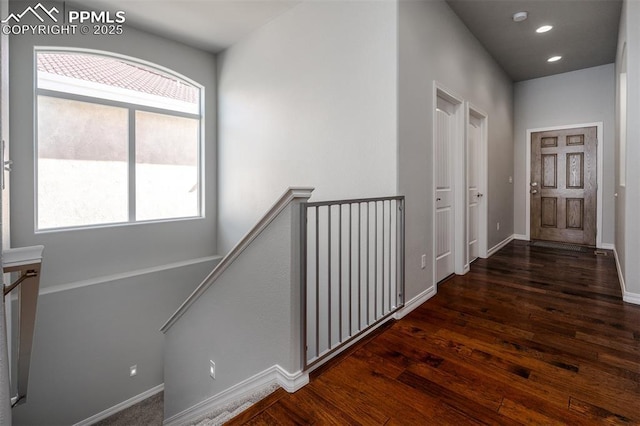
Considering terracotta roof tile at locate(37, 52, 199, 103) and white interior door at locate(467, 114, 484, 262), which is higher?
terracotta roof tile at locate(37, 52, 199, 103)

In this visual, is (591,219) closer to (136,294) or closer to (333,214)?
(333,214)

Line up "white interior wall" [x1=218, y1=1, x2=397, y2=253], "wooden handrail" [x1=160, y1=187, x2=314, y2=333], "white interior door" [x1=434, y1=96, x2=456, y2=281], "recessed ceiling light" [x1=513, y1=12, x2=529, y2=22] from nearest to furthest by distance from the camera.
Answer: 1. "wooden handrail" [x1=160, y1=187, x2=314, y2=333]
2. "white interior wall" [x1=218, y1=1, x2=397, y2=253]
3. "white interior door" [x1=434, y1=96, x2=456, y2=281]
4. "recessed ceiling light" [x1=513, y1=12, x2=529, y2=22]

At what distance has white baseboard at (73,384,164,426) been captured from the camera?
4020mm

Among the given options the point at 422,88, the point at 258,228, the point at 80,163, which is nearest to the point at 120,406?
the point at 80,163

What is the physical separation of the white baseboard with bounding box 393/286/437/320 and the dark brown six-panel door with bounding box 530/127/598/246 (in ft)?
12.0

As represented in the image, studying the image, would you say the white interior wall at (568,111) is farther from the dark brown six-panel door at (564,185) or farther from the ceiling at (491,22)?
the ceiling at (491,22)

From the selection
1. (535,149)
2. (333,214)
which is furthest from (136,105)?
(535,149)

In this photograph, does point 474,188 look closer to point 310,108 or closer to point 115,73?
point 310,108

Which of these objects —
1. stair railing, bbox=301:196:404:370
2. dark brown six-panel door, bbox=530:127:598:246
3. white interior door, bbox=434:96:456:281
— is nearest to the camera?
stair railing, bbox=301:196:404:370

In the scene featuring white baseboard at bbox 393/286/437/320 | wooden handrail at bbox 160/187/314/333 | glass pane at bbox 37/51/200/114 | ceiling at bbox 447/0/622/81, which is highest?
ceiling at bbox 447/0/622/81

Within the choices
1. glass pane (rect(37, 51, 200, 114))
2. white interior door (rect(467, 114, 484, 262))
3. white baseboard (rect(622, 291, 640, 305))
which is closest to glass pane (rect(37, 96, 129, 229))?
glass pane (rect(37, 51, 200, 114))

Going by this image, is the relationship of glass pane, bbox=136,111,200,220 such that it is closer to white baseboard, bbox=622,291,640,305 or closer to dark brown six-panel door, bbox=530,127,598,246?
white baseboard, bbox=622,291,640,305

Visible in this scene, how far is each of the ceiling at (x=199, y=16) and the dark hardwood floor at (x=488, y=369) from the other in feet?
11.3

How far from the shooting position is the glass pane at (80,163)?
Result: 12.1ft
